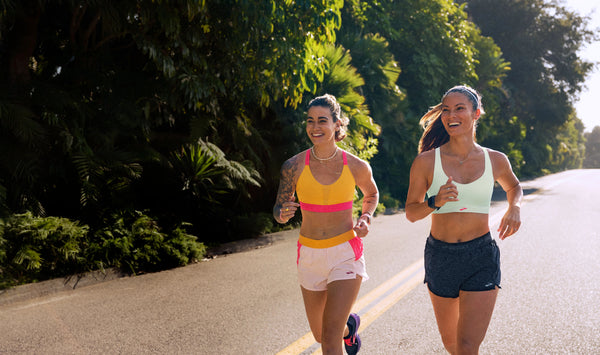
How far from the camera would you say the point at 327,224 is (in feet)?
11.7

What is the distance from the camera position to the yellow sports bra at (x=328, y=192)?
358 cm

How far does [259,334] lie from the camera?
5.00 m

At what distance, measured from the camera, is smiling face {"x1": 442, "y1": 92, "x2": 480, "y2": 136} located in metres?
3.28

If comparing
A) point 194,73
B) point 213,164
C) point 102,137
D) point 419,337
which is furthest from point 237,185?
point 419,337

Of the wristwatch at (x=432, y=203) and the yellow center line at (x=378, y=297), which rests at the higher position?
the wristwatch at (x=432, y=203)

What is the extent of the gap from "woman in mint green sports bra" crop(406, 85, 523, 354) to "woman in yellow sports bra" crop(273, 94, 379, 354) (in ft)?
1.41

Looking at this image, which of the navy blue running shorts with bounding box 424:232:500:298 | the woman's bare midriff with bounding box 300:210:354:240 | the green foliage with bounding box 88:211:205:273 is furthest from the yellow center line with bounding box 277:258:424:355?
the green foliage with bounding box 88:211:205:273

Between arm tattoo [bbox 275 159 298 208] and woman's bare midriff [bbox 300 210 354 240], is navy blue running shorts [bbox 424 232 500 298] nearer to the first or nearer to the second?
woman's bare midriff [bbox 300 210 354 240]

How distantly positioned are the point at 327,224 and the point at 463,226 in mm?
852

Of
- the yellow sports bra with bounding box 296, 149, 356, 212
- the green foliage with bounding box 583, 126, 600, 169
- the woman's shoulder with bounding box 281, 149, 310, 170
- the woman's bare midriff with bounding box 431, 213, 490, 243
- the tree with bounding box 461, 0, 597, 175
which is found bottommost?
the green foliage with bounding box 583, 126, 600, 169

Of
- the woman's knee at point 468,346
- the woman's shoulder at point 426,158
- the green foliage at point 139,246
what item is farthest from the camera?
the green foliage at point 139,246

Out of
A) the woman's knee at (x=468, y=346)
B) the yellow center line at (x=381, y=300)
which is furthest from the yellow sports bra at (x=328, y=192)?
the yellow center line at (x=381, y=300)

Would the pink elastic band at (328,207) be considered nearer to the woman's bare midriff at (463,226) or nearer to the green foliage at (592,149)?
the woman's bare midriff at (463,226)

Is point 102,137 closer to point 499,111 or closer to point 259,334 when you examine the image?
point 259,334
